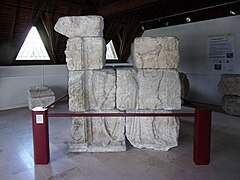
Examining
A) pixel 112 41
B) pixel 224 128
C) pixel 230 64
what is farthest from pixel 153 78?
pixel 112 41

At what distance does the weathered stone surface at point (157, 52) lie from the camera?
323 centimetres

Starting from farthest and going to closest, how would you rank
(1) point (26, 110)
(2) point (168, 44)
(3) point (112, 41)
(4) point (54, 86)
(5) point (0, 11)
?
1. (3) point (112, 41)
2. (4) point (54, 86)
3. (1) point (26, 110)
4. (5) point (0, 11)
5. (2) point (168, 44)

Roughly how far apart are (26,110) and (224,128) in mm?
5445

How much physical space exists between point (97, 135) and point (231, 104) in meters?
4.10

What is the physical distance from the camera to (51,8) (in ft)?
21.0

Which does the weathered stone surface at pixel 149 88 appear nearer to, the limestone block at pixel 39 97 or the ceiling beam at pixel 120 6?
the ceiling beam at pixel 120 6

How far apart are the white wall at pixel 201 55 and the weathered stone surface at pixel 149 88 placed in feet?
13.8

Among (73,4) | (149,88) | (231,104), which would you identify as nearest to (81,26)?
(149,88)

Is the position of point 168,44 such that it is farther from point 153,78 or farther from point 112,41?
point 112,41

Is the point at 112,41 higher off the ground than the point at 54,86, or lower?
higher

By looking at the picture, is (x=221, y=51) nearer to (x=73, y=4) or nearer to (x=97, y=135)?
(x=73, y=4)

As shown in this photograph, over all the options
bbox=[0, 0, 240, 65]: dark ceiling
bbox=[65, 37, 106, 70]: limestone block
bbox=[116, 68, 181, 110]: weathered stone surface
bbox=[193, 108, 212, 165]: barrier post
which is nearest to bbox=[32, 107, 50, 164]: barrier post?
bbox=[65, 37, 106, 70]: limestone block

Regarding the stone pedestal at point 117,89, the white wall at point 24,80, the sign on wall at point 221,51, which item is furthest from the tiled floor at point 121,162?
the sign on wall at point 221,51

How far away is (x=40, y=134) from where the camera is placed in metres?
2.90
